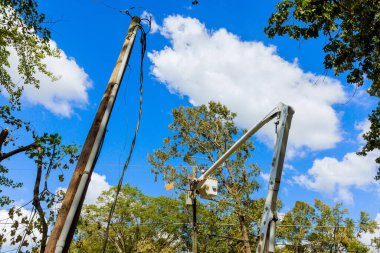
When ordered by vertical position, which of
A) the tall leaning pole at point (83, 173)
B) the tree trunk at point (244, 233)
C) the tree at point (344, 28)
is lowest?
the tall leaning pole at point (83, 173)

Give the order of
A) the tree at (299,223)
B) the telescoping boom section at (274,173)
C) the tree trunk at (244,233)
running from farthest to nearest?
the tree at (299,223) < the tree trunk at (244,233) < the telescoping boom section at (274,173)

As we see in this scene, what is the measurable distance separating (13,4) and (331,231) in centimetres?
4143

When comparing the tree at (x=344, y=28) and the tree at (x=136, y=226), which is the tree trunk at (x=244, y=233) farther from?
the tree at (x=344, y=28)

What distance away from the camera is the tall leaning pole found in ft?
11.2

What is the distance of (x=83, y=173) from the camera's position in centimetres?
369

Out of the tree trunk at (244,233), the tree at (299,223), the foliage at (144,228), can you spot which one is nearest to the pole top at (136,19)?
the tree trunk at (244,233)

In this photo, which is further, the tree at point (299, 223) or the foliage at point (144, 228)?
the tree at point (299, 223)

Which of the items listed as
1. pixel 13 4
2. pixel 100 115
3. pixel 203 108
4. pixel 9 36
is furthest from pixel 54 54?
pixel 203 108

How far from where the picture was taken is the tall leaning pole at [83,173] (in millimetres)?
3408

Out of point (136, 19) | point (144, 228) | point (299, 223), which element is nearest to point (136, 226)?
point (144, 228)

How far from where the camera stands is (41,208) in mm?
5816

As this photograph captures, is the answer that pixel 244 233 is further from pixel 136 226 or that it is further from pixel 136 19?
pixel 136 19

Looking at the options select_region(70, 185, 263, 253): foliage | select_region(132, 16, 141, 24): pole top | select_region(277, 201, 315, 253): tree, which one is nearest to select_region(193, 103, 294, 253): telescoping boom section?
select_region(132, 16, 141, 24): pole top

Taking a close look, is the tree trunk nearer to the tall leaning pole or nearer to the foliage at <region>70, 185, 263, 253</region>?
the foliage at <region>70, 185, 263, 253</region>
